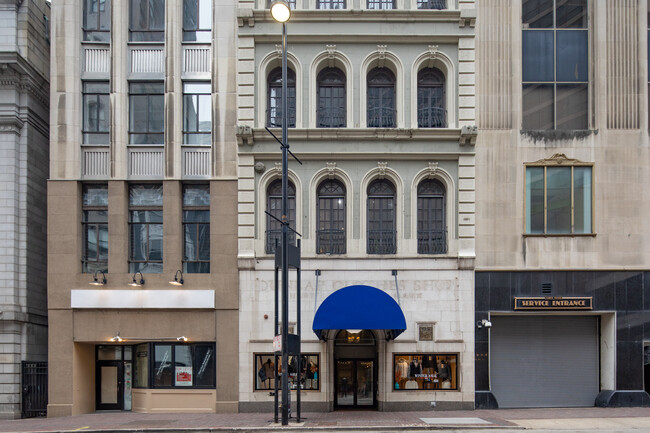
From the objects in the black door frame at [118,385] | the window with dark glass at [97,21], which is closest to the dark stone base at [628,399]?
the black door frame at [118,385]

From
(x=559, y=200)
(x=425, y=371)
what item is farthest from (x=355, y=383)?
(x=559, y=200)

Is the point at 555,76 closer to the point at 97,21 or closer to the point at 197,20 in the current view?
the point at 197,20

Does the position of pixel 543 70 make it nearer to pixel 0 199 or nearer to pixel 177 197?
pixel 177 197

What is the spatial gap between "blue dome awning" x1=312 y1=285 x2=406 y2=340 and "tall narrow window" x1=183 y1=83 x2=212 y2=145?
7.79 m

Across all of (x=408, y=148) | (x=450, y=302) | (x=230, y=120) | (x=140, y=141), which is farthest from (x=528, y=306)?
(x=140, y=141)

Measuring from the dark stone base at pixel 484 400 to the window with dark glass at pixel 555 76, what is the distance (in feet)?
32.9

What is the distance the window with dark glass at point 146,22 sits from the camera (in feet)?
68.9

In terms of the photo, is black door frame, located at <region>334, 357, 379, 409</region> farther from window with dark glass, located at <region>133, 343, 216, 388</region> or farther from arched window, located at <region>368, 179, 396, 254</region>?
window with dark glass, located at <region>133, 343, 216, 388</region>

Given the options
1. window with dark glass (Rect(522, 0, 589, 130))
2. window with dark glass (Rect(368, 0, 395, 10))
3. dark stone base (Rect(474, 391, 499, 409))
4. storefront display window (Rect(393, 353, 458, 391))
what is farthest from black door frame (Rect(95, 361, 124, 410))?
window with dark glass (Rect(522, 0, 589, 130))

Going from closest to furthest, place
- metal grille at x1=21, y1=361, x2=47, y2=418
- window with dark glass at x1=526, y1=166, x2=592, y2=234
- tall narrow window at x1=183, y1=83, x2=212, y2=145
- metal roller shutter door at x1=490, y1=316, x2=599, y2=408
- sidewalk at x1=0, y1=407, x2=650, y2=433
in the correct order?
sidewalk at x1=0, y1=407, x2=650, y2=433 → metal grille at x1=21, y1=361, x2=47, y2=418 → metal roller shutter door at x1=490, y1=316, x2=599, y2=408 → window with dark glass at x1=526, y1=166, x2=592, y2=234 → tall narrow window at x1=183, y1=83, x2=212, y2=145

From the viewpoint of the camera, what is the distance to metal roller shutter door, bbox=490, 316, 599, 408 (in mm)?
20297

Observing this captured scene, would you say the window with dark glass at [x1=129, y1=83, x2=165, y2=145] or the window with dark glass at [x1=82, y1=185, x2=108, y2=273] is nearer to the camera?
the window with dark glass at [x1=82, y1=185, x2=108, y2=273]

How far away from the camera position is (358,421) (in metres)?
17.3

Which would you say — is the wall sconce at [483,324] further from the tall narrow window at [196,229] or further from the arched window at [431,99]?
the tall narrow window at [196,229]
